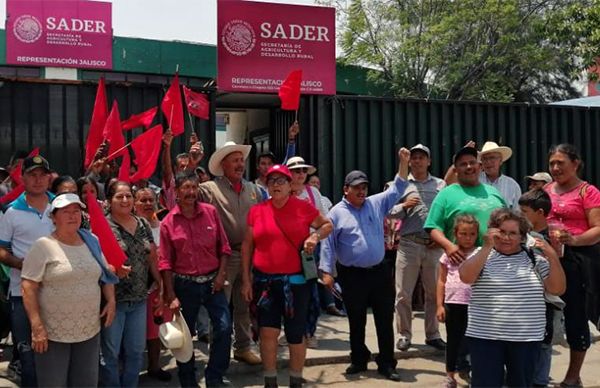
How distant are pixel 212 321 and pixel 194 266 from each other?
18.4 inches

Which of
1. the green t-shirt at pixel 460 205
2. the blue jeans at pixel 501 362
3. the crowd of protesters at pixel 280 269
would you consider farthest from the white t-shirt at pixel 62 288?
the green t-shirt at pixel 460 205

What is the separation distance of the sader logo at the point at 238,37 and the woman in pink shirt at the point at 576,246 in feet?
17.8

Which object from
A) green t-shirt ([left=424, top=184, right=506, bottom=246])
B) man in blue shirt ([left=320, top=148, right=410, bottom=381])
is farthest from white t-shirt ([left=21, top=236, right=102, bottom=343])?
green t-shirt ([left=424, top=184, right=506, bottom=246])

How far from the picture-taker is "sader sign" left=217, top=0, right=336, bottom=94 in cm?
923

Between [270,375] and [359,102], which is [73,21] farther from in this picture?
[270,375]

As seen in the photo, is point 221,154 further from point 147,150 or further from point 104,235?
point 104,235

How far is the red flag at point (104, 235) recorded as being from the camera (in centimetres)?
433

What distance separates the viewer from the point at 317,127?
8766mm

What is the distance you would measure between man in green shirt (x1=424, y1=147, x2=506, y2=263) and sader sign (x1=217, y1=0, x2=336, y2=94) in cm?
416

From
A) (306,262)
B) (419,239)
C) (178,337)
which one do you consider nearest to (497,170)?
(419,239)

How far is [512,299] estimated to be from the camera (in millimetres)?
3855

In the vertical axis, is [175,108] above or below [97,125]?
above

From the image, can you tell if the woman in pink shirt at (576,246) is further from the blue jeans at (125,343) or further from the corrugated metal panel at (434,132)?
the corrugated metal panel at (434,132)

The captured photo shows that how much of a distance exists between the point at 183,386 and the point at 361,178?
220 cm
